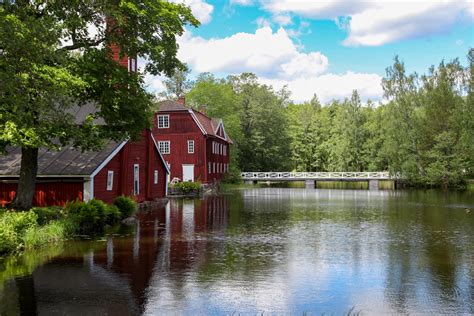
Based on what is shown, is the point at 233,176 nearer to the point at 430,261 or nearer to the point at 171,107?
the point at 171,107

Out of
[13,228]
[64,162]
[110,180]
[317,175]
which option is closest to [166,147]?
[317,175]

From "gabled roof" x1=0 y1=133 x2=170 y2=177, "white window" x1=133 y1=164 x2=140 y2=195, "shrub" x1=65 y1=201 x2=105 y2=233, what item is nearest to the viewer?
"shrub" x1=65 y1=201 x2=105 y2=233

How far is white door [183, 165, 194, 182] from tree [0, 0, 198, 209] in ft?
97.7

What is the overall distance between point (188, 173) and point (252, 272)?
1522 inches

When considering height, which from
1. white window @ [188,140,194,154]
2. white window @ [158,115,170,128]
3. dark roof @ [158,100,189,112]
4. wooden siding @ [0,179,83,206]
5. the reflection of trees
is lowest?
the reflection of trees

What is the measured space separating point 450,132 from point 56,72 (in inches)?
2005

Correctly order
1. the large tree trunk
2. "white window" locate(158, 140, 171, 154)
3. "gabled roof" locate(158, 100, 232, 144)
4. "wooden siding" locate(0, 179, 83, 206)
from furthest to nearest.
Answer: "white window" locate(158, 140, 171, 154) < "gabled roof" locate(158, 100, 232, 144) < "wooden siding" locate(0, 179, 83, 206) < the large tree trunk

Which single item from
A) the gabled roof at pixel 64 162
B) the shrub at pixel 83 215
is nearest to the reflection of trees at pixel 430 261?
the shrub at pixel 83 215

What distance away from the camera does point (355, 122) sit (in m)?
74.0

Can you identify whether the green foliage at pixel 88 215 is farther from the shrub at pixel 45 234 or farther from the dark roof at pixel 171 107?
the dark roof at pixel 171 107

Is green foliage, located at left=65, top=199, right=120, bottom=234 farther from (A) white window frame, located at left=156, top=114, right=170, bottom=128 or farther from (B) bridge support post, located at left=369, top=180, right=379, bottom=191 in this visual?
(B) bridge support post, located at left=369, top=180, right=379, bottom=191

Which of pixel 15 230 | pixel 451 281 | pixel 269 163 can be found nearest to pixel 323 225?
pixel 451 281

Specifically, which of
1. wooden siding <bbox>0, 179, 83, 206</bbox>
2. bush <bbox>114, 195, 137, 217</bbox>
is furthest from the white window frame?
wooden siding <bbox>0, 179, 83, 206</bbox>

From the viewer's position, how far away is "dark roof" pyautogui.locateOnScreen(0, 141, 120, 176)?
77.0 ft
